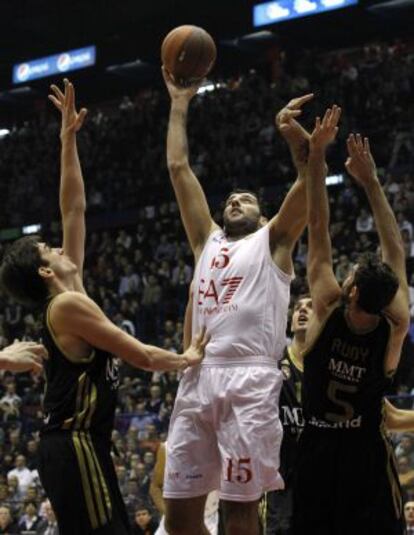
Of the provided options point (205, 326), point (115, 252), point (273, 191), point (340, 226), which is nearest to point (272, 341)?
point (205, 326)

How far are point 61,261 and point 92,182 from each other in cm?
2097

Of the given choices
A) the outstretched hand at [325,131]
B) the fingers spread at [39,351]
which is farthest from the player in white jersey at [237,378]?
the fingers spread at [39,351]

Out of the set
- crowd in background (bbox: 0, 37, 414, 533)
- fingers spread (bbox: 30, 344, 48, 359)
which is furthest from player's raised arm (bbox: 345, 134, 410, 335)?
crowd in background (bbox: 0, 37, 414, 533)

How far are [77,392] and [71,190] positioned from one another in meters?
1.54

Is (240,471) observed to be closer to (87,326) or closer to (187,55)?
(87,326)

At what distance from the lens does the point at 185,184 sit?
219 inches

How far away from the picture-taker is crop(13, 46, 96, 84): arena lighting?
93.1 feet

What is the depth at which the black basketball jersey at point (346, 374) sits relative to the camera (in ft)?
14.7

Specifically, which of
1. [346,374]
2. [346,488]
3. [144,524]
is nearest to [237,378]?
[346,374]

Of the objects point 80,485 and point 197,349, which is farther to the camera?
point 197,349

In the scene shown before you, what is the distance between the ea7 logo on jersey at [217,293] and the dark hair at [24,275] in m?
0.83

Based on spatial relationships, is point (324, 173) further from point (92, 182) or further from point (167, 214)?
point (92, 182)

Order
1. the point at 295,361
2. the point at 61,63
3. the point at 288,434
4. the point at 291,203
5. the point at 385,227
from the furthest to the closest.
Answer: the point at 61,63
the point at 295,361
the point at 288,434
the point at 291,203
the point at 385,227

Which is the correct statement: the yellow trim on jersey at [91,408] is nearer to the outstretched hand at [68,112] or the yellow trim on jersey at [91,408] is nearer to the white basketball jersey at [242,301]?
the white basketball jersey at [242,301]
